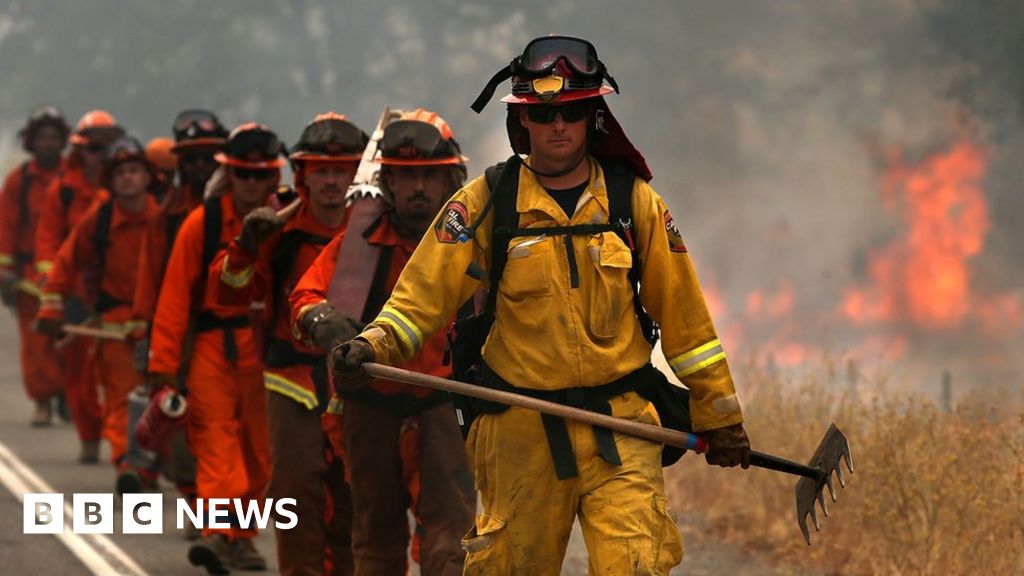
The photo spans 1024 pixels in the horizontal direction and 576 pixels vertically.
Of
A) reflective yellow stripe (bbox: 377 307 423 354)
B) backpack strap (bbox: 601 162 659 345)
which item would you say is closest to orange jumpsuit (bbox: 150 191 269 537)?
reflective yellow stripe (bbox: 377 307 423 354)

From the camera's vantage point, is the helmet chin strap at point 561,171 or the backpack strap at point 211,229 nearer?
the helmet chin strap at point 561,171

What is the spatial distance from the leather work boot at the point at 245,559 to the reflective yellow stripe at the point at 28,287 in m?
6.83

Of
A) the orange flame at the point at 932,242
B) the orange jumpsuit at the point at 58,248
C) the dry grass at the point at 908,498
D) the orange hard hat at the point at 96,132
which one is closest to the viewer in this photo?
the dry grass at the point at 908,498

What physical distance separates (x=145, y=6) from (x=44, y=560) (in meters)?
41.0

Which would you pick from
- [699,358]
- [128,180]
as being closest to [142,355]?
[128,180]

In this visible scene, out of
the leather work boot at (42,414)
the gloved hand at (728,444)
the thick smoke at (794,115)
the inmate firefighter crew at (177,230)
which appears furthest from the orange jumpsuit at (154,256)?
the gloved hand at (728,444)

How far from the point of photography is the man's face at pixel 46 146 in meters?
16.7

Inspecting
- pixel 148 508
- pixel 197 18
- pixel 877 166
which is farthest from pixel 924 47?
pixel 197 18

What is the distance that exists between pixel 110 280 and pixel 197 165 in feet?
7.10

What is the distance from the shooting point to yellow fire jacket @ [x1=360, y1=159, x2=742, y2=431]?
6.29 metres

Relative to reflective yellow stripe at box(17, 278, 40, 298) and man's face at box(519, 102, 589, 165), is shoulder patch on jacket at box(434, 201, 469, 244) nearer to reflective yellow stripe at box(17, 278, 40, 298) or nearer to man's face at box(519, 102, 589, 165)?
man's face at box(519, 102, 589, 165)

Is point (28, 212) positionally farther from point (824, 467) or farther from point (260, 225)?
point (824, 467)

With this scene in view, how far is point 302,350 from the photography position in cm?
902

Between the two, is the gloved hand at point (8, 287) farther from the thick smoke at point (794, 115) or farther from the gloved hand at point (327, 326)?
the gloved hand at point (327, 326)
